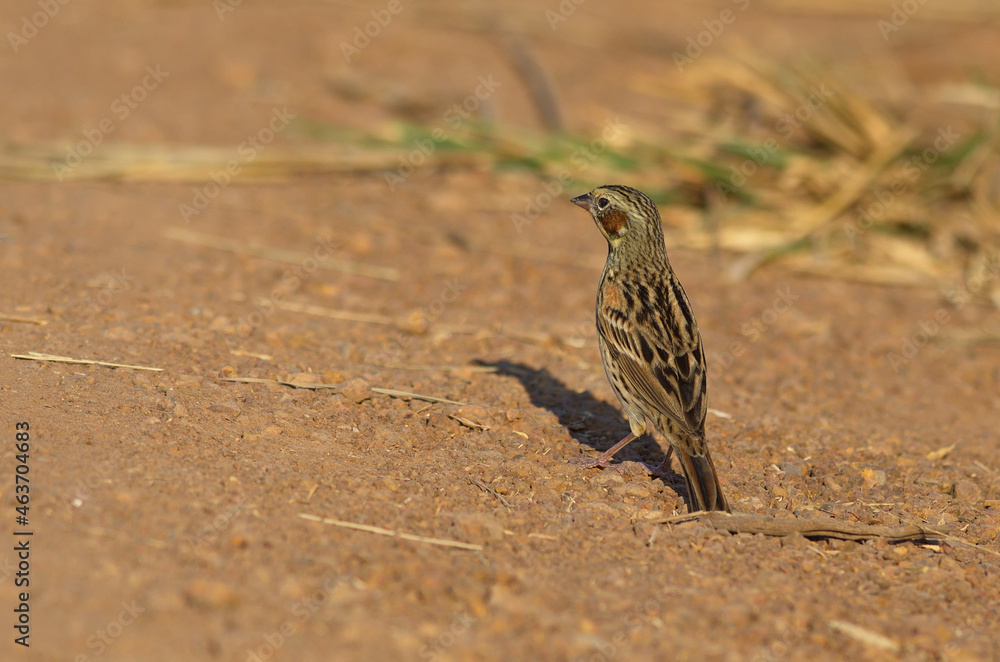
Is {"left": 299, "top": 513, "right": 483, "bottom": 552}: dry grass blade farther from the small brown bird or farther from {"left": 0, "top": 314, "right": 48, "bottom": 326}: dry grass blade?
{"left": 0, "top": 314, "right": 48, "bottom": 326}: dry grass blade

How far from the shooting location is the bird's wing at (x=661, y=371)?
15.5ft

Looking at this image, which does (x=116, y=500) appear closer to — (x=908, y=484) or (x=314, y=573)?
(x=314, y=573)

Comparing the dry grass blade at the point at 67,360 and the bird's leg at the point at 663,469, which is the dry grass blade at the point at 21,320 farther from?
the bird's leg at the point at 663,469

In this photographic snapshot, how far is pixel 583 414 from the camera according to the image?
5789mm

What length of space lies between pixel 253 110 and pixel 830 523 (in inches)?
341

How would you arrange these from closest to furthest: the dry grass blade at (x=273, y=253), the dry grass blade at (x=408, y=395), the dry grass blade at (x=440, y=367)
A: the dry grass blade at (x=408, y=395)
the dry grass blade at (x=440, y=367)
the dry grass blade at (x=273, y=253)

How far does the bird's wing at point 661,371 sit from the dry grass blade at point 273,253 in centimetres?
311

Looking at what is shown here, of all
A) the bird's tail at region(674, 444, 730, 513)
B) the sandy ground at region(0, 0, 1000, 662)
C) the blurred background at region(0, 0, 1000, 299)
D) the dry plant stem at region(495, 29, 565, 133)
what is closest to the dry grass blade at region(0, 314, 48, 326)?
the sandy ground at region(0, 0, 1000, 662)

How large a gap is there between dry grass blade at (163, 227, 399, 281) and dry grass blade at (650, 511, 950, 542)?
3995 millimetres

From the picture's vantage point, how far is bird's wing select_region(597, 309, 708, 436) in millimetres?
4719

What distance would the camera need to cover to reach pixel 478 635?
3.45 meters

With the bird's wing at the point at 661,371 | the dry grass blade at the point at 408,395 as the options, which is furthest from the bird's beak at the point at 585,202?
the dry grass blade at the point at 408,395

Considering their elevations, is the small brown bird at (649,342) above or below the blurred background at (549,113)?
below

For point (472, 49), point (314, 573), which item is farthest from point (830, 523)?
point (472, 49)
